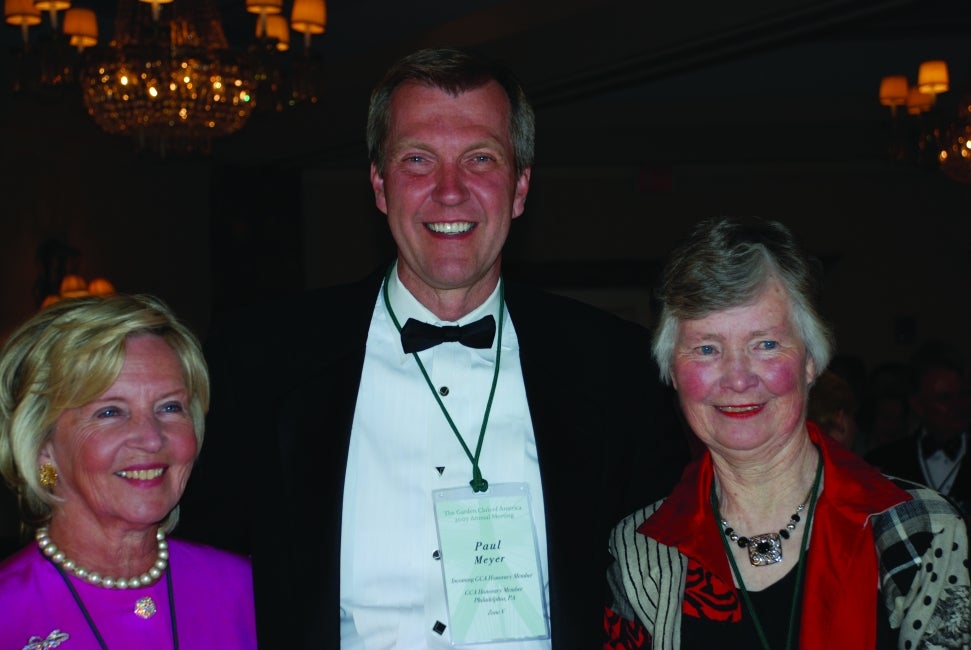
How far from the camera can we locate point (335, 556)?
2.27 meters

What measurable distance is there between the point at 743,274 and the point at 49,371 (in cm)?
123

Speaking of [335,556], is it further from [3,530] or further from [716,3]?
[3,530]

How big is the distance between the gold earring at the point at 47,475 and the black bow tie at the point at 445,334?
2.32 ft

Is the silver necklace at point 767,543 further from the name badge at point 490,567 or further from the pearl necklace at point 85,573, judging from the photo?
the pearl necklace at point 85,573

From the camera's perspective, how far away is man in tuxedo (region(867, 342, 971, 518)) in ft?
16.7

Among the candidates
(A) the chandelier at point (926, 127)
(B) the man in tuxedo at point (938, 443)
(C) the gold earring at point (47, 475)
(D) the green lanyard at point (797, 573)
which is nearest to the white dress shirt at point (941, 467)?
(B) the man in tuxedo at point (938, 443)

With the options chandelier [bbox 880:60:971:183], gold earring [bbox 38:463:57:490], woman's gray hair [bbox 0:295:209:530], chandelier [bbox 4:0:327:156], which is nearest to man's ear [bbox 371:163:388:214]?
woman's gray hair [bbox 0:295:209:530]

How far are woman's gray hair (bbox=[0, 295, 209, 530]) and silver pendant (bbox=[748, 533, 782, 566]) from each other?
116 centimetres

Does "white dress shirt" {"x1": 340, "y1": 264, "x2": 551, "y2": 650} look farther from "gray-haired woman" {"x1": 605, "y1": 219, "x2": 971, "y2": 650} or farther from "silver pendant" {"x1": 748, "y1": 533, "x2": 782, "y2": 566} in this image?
"silver pendant" {"x1": 748, "y1": 533, "x2": 782, "y2": 566}

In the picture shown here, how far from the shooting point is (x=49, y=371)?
2096 mm

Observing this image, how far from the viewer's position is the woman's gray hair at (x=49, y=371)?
2086 millimetres

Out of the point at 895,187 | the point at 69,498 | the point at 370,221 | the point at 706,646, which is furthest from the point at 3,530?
the point at 895,187

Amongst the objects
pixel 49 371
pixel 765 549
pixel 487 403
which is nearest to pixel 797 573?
pixel 765 549

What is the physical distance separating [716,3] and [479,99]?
3.74 meters
